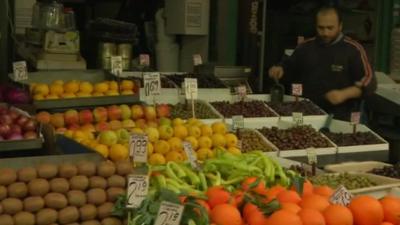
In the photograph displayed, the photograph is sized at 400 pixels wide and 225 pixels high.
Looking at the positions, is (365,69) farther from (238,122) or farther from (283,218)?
(283,218)

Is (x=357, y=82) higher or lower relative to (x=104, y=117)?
higher

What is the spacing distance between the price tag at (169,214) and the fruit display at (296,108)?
3225 mm

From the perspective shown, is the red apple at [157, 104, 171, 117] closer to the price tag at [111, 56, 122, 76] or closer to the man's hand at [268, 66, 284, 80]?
the price tag at [111, 56, 122, 76]

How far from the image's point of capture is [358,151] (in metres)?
4.95

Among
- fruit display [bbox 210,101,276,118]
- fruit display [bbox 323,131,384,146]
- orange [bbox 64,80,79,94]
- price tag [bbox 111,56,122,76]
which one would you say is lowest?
fruit display [bbox 323,131,384,146]

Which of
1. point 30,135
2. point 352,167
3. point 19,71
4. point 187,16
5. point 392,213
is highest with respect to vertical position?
point 187,16

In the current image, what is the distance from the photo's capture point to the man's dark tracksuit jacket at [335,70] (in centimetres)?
587

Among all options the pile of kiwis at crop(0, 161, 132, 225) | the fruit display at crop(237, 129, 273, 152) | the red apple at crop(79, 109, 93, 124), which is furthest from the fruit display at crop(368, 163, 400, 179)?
the red apple at crop(79, 109, 93, 124)

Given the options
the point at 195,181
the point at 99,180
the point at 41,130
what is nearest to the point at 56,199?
the point at 99,180

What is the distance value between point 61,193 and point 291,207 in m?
0.92

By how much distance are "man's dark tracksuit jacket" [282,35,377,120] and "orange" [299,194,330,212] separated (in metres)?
3.20

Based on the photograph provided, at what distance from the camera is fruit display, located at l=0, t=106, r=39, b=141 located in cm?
374

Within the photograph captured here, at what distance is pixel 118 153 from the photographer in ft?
12.6

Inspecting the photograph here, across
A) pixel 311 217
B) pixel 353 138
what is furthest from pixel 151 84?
pixel 311 217
